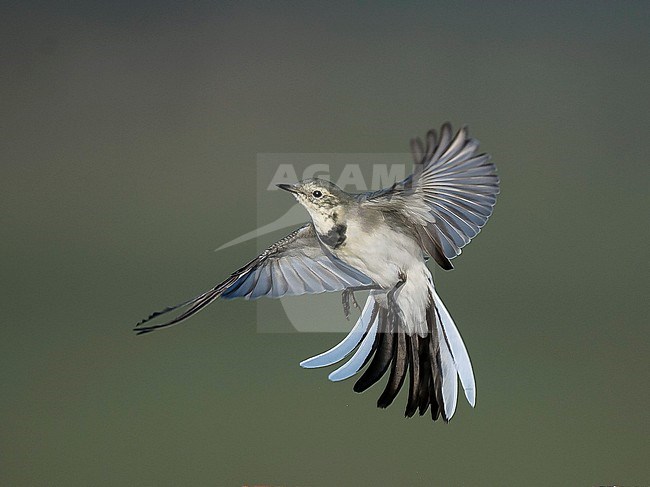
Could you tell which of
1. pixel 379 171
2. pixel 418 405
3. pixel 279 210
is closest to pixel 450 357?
pixel 418 405

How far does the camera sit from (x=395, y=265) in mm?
931

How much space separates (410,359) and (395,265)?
0.12 metres

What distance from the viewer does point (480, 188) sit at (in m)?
0.89

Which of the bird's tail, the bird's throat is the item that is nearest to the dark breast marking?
the bird's throat

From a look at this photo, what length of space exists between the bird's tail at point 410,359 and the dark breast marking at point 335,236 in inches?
4.1

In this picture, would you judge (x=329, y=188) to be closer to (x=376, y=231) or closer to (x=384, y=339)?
(x=376, y=231)

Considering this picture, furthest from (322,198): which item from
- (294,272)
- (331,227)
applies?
(294,272)

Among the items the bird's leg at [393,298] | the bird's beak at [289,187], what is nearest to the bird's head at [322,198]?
the bird's beak at [289,187]

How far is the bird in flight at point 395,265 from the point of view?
0.89 m

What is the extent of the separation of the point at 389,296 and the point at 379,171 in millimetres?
216

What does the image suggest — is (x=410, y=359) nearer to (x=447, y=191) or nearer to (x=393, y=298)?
(x=393, y=298)

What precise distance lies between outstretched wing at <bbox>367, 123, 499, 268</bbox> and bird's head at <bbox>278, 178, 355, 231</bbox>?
0.10ft

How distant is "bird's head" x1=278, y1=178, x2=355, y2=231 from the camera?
35.0 inches

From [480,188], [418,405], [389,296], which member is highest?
[480,188]
